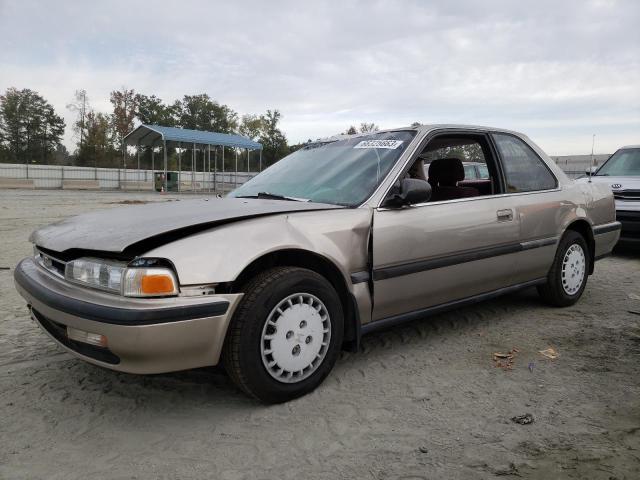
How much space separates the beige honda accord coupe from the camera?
7.10 ft

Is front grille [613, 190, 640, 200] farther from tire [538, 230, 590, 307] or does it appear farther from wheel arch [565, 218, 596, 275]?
tire [538, 230, 590, 307]

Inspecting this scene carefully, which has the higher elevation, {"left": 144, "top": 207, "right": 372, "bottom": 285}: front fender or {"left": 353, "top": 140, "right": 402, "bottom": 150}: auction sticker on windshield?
{"left": 353, "top": 140, "right": 402, "bottom": 150}: auction sticker on windshield

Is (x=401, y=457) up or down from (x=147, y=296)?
down

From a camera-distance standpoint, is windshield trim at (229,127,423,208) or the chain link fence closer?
windshield trim at (229,127,423,208)

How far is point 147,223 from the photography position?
2.48 metres

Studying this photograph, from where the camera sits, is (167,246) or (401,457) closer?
(401,457)

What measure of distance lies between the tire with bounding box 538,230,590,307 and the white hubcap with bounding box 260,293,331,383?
8.16ft

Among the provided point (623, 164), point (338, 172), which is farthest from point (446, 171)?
point (623, 164)

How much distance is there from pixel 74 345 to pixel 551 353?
289 cm

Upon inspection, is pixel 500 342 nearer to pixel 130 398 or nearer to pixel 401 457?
pixel 401 457

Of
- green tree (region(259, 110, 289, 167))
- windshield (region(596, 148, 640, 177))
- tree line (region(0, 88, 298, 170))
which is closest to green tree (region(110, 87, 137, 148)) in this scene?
tree line (region(0, 88, 298, 170))

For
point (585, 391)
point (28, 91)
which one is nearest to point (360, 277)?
point (585, 391)

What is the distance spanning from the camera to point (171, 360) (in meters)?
2.17

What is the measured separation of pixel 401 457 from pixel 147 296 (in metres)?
1.28
